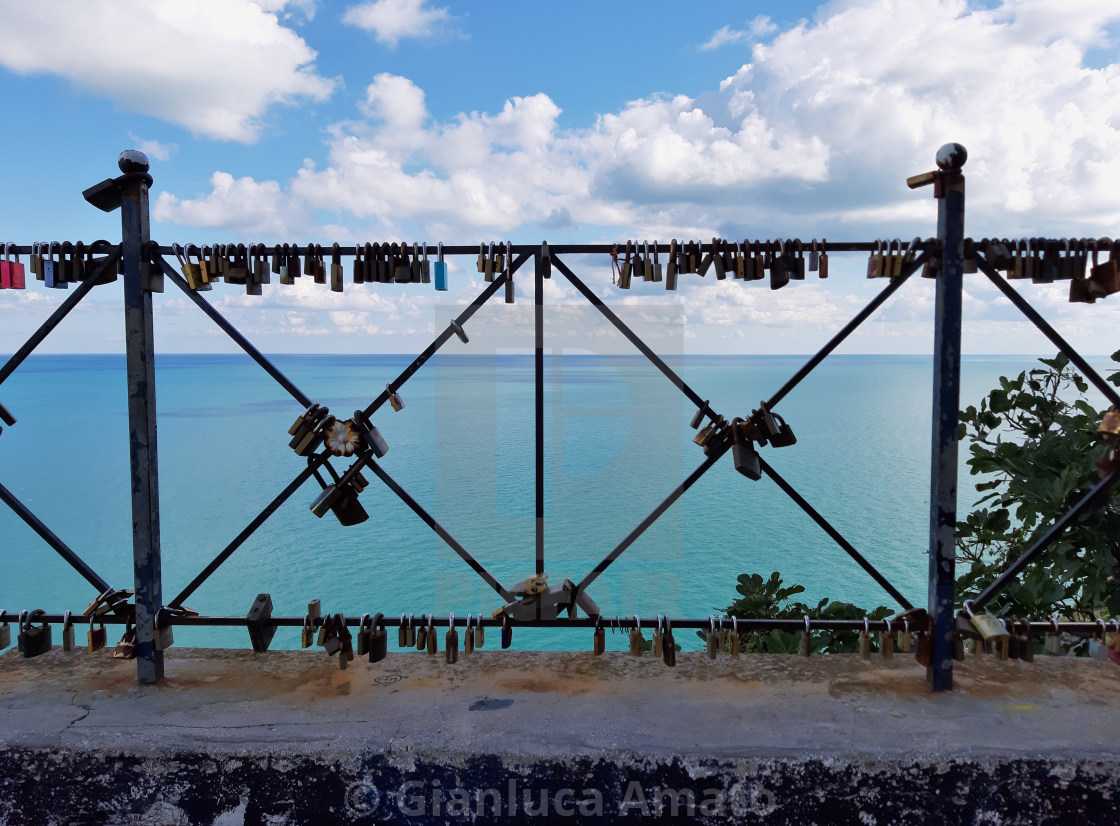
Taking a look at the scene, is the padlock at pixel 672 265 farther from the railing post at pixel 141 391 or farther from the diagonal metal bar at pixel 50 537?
the diagonal metal bar at pixel 50 537

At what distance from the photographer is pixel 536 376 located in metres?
2.70

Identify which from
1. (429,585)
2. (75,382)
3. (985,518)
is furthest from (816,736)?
(75,382)

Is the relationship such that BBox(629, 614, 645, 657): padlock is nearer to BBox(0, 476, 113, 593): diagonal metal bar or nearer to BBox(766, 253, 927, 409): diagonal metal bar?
BBox(766, 253, 927, 409): diagonal metal bar

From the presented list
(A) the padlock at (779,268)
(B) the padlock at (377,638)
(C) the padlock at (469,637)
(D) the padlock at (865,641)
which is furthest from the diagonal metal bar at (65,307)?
(D) the padlock at (865,641)

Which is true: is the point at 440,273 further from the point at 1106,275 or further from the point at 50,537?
the point at 1106,275

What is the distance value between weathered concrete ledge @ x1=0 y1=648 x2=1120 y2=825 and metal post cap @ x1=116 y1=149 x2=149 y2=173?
77.2 inches

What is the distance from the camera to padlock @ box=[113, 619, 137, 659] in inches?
107

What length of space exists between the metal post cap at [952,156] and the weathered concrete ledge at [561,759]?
1.92m

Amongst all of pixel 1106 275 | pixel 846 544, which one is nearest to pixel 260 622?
pixel 846 544

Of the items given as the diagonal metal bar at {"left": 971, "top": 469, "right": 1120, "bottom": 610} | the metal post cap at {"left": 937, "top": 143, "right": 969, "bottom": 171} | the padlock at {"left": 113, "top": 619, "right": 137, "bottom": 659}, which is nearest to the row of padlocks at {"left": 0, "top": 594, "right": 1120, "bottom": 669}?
the padlock at {"left": 113, "top": 619, "right": 137, "bottom": 659}

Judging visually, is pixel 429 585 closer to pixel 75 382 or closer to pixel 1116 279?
pixel 1116 279

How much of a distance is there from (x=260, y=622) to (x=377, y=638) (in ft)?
1.59

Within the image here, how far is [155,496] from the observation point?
9.09ft

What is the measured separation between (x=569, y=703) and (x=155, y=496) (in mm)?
1779
